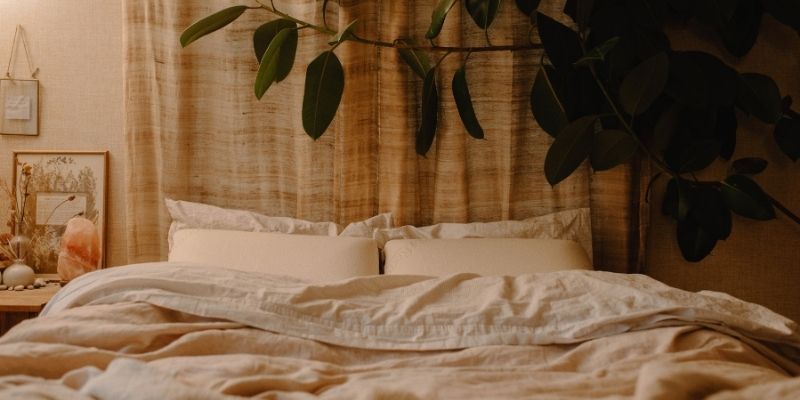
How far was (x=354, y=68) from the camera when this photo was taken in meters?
2.47

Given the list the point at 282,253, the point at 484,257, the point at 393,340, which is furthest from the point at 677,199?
the point at 393,340

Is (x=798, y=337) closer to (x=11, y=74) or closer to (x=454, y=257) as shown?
(x=454, y=257)

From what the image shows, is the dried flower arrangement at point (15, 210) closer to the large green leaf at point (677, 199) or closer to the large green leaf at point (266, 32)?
the large green leaf at point (266, 32)

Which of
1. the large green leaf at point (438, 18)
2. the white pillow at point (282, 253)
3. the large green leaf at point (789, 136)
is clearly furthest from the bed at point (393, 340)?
the large green leaf at point (789, 136)

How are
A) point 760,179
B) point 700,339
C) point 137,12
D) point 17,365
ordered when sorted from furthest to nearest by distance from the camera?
point 760,179 < point 137,12 < point 700,339 < point 17,365

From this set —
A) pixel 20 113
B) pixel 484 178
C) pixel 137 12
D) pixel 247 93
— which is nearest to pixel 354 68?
pixel 247 93

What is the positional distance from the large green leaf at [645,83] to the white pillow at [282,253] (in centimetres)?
97

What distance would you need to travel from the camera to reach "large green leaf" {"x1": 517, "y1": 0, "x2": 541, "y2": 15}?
7.77ft

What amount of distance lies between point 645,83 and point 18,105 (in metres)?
2.22

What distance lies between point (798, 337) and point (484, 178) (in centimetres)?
133

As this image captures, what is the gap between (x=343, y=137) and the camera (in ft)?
8.09

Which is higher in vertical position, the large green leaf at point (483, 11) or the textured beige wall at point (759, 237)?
the large green leaf at point (483, 11)

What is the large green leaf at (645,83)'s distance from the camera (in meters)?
2.13

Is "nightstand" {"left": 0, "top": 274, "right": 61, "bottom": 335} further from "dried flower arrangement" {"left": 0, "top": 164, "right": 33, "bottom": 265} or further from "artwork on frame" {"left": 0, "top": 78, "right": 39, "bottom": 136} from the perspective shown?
"artwork on frame" {"left": 0, "top": 78, "right": 39, "bottom": 136}
